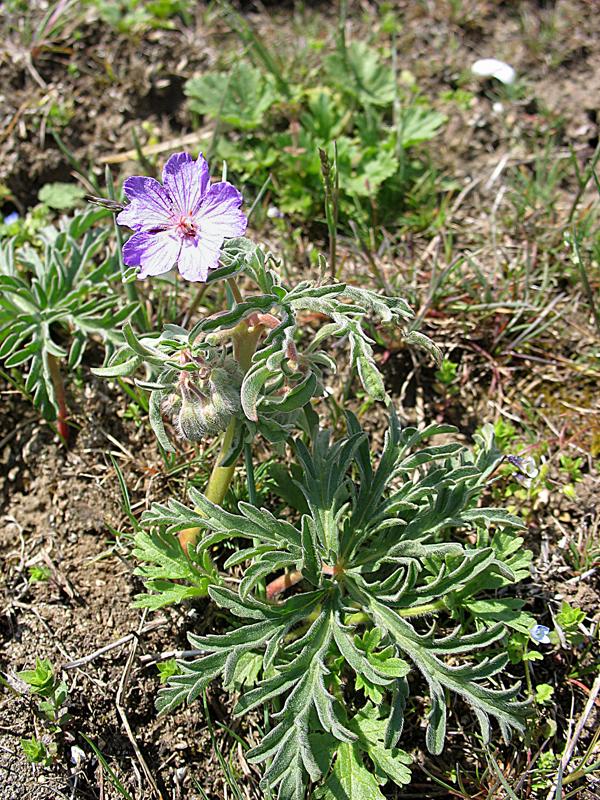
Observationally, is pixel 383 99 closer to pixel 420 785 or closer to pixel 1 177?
pixel 1 177

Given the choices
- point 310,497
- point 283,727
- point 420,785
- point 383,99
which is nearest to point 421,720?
point 420,785

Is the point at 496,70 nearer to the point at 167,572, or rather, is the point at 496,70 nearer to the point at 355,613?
the point at 355,613

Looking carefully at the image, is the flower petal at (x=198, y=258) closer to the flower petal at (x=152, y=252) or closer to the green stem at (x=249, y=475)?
the flower petal at (x=152, y=252)

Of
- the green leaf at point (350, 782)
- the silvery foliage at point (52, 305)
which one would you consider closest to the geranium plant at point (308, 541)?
the green leaf at point (350, 782)

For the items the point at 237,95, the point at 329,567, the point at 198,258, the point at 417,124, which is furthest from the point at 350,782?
the point at 237,95

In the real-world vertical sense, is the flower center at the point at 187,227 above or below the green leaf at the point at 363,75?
above
